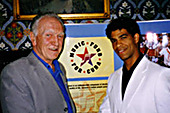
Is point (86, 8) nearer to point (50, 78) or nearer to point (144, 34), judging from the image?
point (144, 34)

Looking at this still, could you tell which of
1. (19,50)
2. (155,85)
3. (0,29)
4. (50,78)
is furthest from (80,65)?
(0,29)

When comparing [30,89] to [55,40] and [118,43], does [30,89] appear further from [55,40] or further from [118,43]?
[118,43]

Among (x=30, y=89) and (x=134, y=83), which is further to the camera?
(x=134, y=83)

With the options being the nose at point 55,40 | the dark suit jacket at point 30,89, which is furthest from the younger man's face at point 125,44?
the dark suit jacket at point 30,89

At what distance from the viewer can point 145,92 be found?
1.28 metres

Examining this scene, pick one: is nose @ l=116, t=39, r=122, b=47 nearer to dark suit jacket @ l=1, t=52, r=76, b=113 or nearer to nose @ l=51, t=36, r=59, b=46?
nose @ l=51, t=36, r=59, b=46

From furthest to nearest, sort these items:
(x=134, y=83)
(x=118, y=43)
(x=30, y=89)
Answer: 1. (x=118, y=43)
2. (x=134, y=83)
3. (x=30, y=89)

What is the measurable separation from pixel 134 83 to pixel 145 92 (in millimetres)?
116

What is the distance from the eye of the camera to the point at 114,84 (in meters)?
1.58

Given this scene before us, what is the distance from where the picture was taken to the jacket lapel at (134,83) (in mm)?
1337

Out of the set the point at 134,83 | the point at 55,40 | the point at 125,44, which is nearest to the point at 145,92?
the point at 134,83

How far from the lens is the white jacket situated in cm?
119

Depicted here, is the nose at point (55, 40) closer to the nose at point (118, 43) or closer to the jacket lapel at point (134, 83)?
the nose at point (118, 43)

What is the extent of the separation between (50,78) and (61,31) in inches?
16.1
